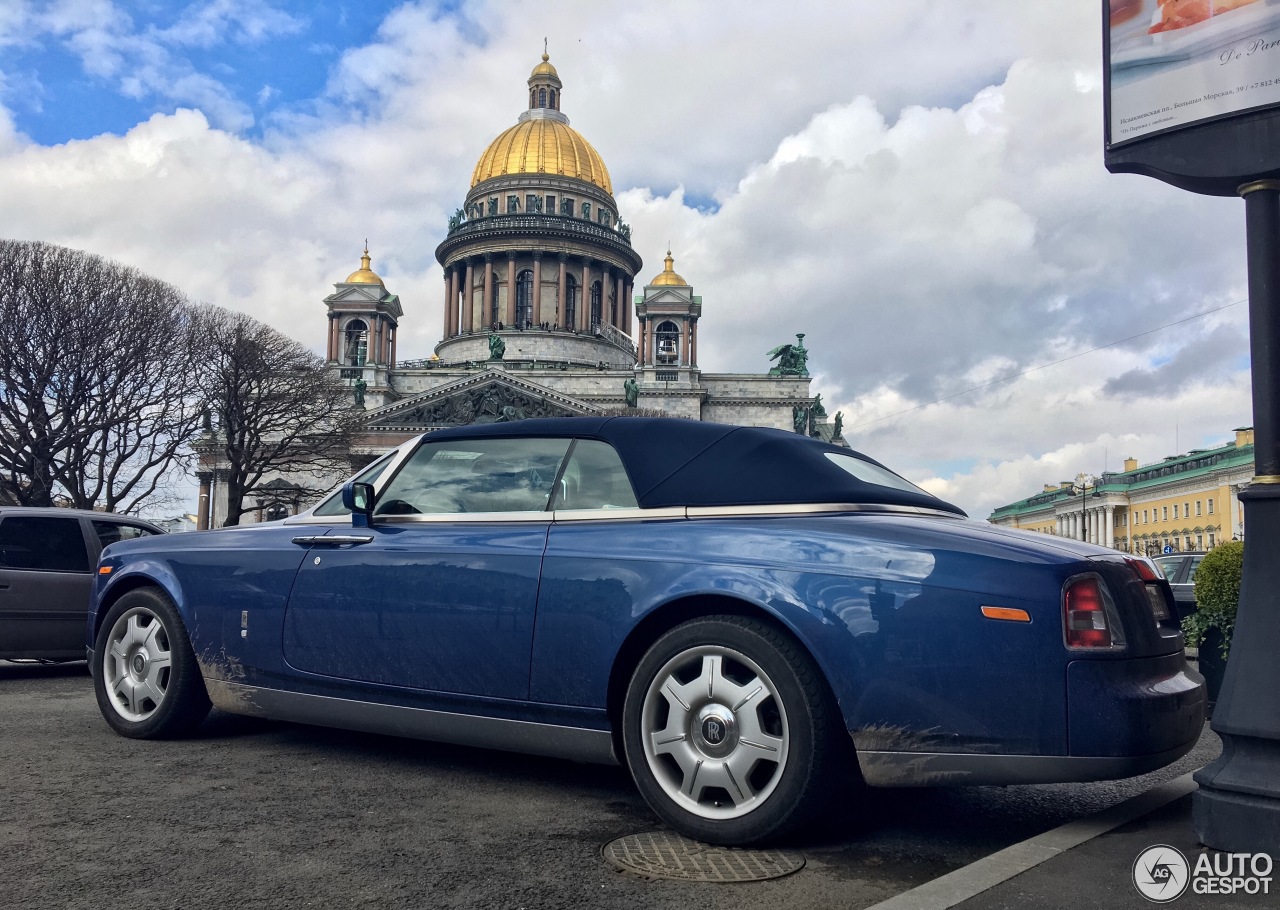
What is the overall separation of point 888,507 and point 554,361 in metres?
80.2

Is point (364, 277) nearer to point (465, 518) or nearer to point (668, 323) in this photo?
point (668, 323)

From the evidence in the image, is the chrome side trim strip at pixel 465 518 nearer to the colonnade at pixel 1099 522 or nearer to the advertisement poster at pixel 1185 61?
the advertisement poster at pixel 1185 61

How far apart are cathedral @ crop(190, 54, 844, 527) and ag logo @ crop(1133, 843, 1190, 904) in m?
64.0

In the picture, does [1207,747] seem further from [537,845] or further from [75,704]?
[75,704]

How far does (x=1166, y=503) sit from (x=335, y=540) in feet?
365

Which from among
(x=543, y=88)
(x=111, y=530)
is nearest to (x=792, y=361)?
(x=543, y=88)

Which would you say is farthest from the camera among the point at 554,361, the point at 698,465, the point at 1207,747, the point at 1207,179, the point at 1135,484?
the point at 1135,484

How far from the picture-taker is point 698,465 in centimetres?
446

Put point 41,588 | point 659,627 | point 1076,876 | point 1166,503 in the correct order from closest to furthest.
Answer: point 1076,876 < point 659,627 < point 41,588 < point 1166,503

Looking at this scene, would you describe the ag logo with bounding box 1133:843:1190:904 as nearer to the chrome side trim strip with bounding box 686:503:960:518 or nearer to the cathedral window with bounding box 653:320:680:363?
the chrome side trim strip with bounding box 686:503:960:518

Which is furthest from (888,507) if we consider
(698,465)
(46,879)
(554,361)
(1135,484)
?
(1135,484)

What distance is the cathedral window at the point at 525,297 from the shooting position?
3438 inches

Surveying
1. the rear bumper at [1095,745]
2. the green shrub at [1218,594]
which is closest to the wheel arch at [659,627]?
the rear bumper at [1095,745]

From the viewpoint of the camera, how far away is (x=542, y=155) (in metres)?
90.1
